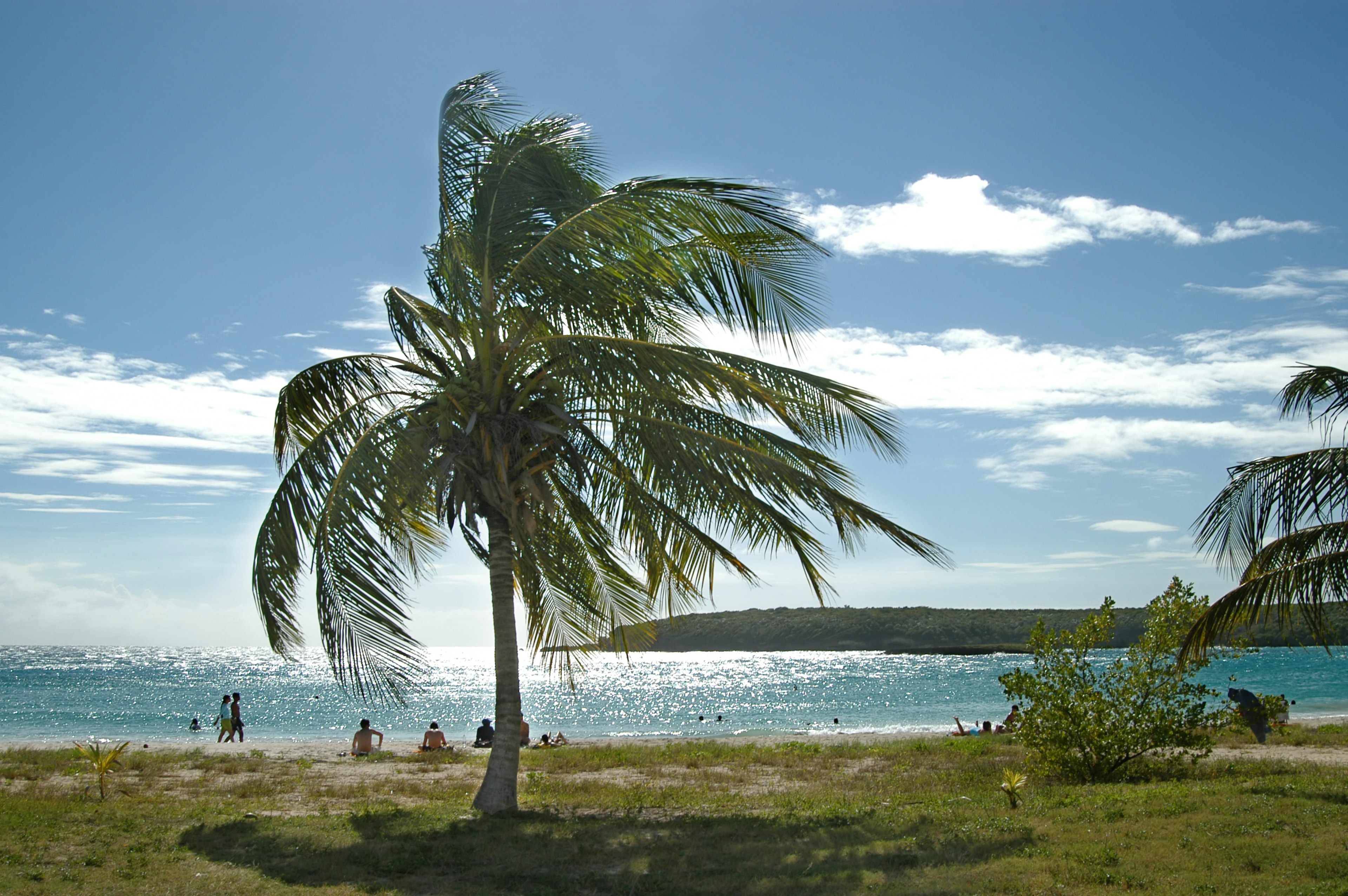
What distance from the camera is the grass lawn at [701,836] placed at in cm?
688

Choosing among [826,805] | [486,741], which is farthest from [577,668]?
[486,741]

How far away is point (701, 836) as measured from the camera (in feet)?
29.1

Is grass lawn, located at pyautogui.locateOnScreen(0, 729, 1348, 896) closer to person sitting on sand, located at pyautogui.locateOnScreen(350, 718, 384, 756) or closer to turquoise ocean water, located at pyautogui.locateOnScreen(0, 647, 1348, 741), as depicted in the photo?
turquoise ocean water, located at pyautogui.locateOnScreen(0, 647, 1348, 741)

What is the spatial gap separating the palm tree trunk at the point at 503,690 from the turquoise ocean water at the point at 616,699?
4.53ft

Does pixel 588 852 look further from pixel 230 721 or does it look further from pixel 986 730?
pixel 230 721

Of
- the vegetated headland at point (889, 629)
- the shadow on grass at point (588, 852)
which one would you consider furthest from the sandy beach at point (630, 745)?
the vegetated headland at point (889, 629)

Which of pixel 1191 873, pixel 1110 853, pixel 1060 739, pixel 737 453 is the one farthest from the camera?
pixel 1060 739

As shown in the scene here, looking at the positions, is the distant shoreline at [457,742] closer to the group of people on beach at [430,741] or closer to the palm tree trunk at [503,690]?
the group of people on beach at [430,741]

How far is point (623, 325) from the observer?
34.2 ft

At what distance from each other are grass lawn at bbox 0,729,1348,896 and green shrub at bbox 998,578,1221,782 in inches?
17.4

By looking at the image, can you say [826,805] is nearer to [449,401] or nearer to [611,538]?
[611,538]

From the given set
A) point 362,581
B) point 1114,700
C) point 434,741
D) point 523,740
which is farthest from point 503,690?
point 434,741

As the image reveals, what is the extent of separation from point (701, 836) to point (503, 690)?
278 centimetres

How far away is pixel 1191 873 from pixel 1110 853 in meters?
0.61
